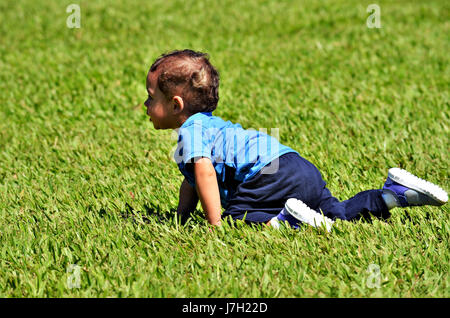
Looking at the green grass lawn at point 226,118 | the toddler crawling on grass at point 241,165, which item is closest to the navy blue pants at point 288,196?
the toddler crawling on grass at point 241,165

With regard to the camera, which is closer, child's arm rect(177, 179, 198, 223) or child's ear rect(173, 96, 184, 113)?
child's ear rect(173, 96, 184, 113)

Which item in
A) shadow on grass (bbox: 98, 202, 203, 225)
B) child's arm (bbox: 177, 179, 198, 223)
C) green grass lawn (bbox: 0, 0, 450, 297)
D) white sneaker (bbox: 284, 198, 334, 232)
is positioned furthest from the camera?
child's arm (bbox: 177, 179, 198, 223)

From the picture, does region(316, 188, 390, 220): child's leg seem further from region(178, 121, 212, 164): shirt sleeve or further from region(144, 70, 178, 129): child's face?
region(144, 70, 178, 129): child's face

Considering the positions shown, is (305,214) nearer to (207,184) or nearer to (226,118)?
(207,184)

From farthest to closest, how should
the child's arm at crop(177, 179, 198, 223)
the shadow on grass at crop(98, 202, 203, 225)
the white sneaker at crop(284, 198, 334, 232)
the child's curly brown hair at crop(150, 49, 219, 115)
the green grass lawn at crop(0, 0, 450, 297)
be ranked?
the child's arm at crop(177, 179, 198, 223) < the shadow on grass at crop(98, 202, 203, 225) < the child's curly brown hair at crop(150, 49, 219, 115) < the white sneaker at crop(284, 198, 334, 232) < the green grass lawn at crop(0, 0, 450, 297)

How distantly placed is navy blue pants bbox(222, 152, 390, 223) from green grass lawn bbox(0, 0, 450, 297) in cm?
11

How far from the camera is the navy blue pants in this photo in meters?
3.02

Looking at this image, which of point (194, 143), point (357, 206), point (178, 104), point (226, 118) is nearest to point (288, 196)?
point (357, 206)

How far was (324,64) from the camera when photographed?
6.54 meters

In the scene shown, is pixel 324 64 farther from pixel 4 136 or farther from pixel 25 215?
pixel 25 215

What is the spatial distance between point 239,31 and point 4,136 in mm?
4002

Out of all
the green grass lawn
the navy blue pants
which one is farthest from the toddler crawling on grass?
the green grass lawn

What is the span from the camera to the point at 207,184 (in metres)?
2.87
